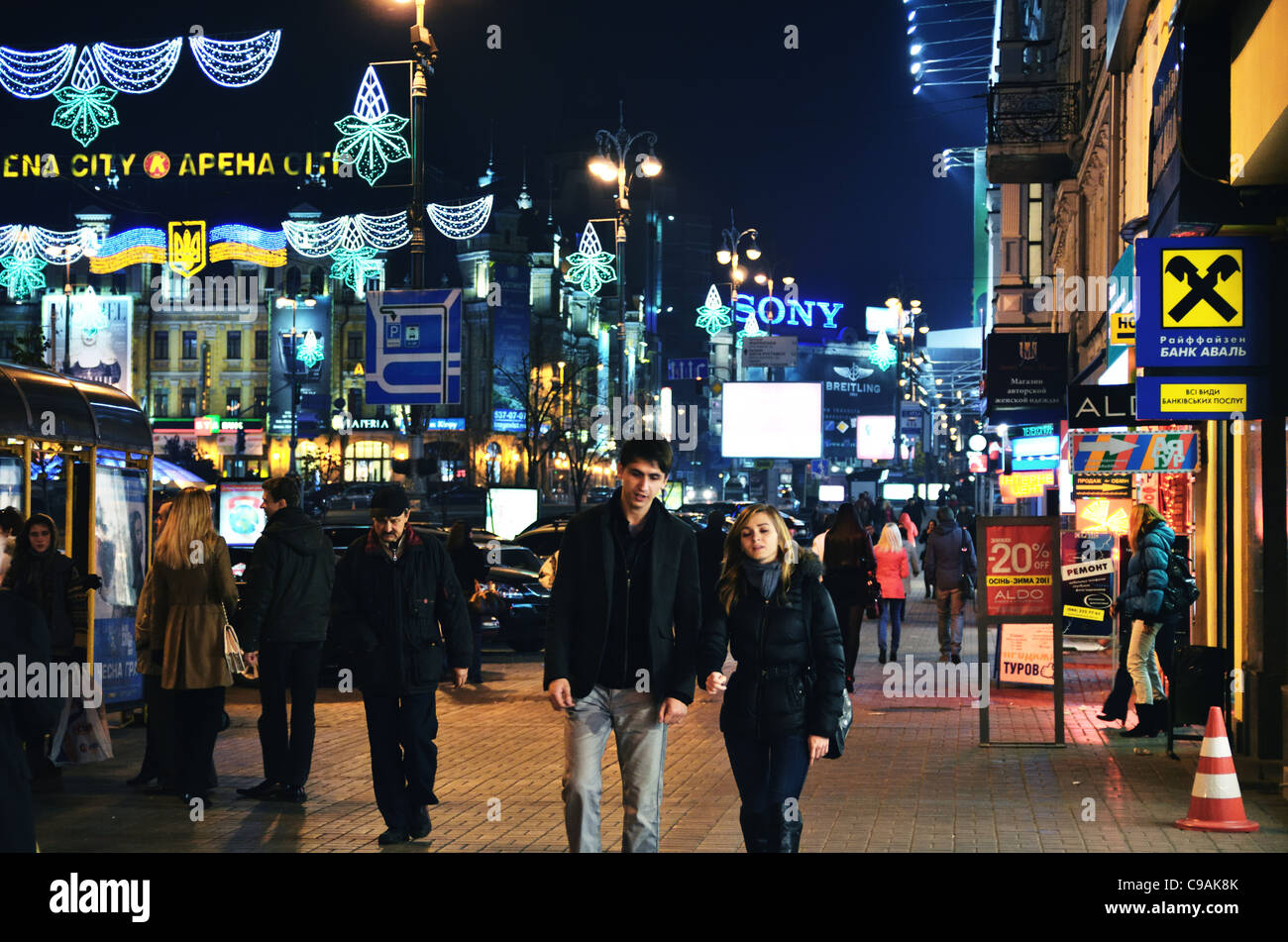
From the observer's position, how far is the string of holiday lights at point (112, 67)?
3244 centimetres

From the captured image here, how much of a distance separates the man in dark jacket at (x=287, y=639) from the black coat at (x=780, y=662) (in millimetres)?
4222

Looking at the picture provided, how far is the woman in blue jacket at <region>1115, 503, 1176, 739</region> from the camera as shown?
12.9m

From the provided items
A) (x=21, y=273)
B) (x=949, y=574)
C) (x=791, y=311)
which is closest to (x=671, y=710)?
(x=949, y=574)

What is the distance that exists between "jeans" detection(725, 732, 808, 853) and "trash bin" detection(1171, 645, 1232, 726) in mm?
6345

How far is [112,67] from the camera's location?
34.9m

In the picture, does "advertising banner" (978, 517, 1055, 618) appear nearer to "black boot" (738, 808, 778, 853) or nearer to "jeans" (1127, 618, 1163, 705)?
"jeans" (1127, 618, 1163, 705)

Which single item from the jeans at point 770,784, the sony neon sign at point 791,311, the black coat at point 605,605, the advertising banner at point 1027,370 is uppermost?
the sony neon sign at point 791,311

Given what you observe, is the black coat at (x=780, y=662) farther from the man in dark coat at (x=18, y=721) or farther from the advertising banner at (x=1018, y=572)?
the advertising banner at (x=1018, y=572)

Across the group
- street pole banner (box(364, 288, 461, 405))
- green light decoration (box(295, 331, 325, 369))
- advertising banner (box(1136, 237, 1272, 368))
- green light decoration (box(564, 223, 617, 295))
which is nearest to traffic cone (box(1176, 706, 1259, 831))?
advertising banner (box(1136, 237, 1272, 368))

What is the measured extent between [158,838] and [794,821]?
162 inches

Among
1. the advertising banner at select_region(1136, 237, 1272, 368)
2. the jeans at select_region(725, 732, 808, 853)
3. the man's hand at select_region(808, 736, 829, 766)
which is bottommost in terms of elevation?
the jeans at select_region(725, 732, 808, 853)

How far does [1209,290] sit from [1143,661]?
372 centimetres

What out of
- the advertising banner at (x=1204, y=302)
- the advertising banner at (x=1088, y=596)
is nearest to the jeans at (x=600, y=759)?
the advertising banner at (x=1204, y=302)

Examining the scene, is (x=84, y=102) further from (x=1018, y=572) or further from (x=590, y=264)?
(x=590, y=264)
